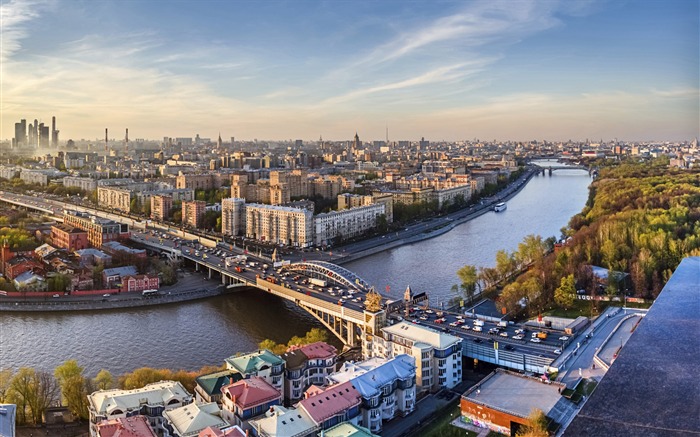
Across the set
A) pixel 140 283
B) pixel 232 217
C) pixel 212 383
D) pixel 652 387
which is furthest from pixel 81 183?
pixel 652 387

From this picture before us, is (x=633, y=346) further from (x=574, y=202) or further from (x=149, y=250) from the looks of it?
(x=574, y=202)

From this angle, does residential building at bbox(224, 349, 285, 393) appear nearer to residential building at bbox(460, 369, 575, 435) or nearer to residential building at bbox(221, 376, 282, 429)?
residential building at bbox(221, 376, 282, 429)

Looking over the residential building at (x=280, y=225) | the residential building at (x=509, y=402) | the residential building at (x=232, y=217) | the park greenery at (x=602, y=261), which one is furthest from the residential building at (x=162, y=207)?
the residential building at (x=509, y=402)

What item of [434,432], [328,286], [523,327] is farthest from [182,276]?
[434,432]

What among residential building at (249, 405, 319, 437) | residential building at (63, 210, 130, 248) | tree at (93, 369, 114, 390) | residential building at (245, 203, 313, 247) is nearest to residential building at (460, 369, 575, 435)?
residential building at (249, 405, 319, 437)

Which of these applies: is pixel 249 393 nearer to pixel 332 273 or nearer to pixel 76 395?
pixel 76 395

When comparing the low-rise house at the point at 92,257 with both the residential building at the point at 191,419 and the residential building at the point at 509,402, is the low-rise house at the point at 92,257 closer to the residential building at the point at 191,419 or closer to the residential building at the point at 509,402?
the residential building at the point at 191,419
